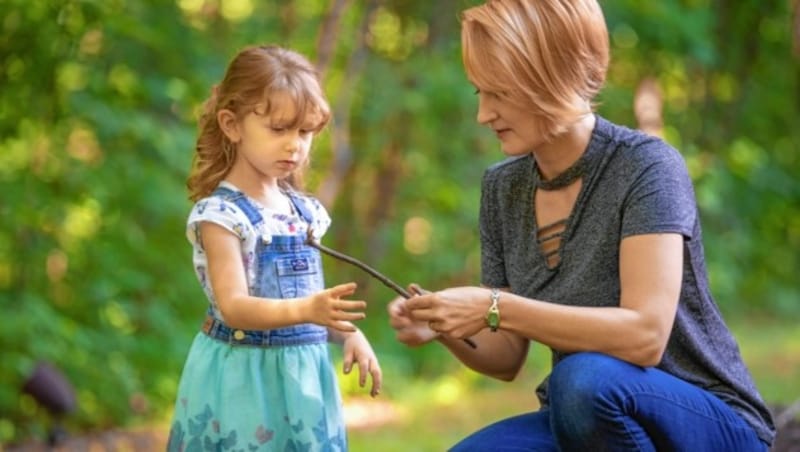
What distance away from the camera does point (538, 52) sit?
2.85 metres

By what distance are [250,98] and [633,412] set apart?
106 centimetres

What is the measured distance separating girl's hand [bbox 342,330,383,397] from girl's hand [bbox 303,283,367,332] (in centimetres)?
21

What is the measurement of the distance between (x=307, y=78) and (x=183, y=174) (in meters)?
3.89

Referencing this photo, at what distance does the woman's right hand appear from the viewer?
2926mm

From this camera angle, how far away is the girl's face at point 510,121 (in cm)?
289

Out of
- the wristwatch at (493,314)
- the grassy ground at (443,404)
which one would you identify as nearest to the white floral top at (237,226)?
the wristwatch at (493,314)

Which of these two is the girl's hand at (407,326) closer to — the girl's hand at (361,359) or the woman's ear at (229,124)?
the girl's hand at (361,359)

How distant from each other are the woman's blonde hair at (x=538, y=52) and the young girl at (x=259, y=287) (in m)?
0.37

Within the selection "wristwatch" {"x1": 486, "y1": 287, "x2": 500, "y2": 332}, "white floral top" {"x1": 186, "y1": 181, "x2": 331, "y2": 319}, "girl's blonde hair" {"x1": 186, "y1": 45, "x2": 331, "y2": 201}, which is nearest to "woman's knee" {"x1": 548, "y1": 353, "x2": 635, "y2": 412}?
"wristwatch" {"x1": 486, "y1": 287, "x2": 500, "y2": 332}

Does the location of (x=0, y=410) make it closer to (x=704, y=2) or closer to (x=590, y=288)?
(x=590, y=288)

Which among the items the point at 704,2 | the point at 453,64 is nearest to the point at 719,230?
the point at 704,2

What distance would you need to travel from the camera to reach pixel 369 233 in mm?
10070

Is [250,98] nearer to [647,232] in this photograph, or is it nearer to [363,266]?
[363,266]

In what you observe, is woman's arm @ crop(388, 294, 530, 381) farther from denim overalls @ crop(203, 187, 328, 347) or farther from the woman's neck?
the woman's neck
